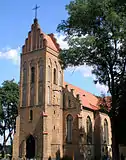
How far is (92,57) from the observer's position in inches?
1043

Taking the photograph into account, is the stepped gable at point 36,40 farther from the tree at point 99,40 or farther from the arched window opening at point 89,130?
the tree at point 99,40

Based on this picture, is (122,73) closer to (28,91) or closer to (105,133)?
(28,91)

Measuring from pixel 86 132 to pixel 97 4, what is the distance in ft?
76.8

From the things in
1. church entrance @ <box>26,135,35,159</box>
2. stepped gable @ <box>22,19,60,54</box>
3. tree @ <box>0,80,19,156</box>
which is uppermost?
stepped gable @ <box>22,19,60,54</box>

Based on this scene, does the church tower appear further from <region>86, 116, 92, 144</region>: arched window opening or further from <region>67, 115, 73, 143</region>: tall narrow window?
<region>86, 116, 92, 144</region>: arched window opening

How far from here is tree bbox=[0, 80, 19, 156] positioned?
181ft

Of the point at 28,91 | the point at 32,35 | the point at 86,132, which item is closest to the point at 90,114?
the point at 86,132

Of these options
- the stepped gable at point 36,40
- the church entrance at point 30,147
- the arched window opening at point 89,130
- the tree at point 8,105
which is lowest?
the church entrance at point 30,147

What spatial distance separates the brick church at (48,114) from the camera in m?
39.5

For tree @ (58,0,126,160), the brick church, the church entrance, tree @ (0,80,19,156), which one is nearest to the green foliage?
tree @ (58,0,126,160)

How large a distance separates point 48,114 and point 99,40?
17.9m

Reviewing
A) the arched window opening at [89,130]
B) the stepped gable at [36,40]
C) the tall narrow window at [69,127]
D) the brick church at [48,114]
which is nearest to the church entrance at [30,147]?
the brick church at [48,114]

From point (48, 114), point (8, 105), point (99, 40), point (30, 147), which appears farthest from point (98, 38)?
point (8, 105)

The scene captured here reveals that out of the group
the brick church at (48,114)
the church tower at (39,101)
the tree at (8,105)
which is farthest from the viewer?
the tree at (8,105)
